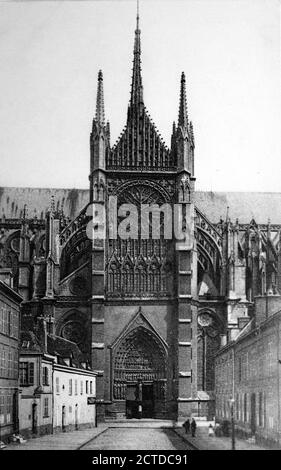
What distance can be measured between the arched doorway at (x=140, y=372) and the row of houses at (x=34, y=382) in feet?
20.8

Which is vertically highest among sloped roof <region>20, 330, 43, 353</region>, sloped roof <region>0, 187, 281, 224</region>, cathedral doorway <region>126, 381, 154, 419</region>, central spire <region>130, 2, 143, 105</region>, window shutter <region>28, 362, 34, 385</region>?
central spire <region>130, 2, 143, 105</region>

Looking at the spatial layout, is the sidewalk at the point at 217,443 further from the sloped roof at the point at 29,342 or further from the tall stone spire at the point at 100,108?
the tall stone spire at the point at 100,108

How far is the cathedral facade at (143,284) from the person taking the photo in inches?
2494

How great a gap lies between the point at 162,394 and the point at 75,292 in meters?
10.6

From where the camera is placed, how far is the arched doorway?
209 feet

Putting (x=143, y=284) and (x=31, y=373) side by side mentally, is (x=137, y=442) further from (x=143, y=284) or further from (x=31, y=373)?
(x=143, y=284)

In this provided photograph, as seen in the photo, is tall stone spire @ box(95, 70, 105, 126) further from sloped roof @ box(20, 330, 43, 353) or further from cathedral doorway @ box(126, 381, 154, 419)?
sloped roof @ box(20, 330, 43, 353)

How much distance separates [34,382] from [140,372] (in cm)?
2157

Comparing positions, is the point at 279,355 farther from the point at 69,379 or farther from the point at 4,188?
the point at 4,188

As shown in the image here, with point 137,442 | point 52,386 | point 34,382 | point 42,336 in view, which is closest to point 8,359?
point 34,382

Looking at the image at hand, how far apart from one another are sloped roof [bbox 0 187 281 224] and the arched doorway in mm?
20494

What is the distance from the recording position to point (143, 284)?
64.9 m

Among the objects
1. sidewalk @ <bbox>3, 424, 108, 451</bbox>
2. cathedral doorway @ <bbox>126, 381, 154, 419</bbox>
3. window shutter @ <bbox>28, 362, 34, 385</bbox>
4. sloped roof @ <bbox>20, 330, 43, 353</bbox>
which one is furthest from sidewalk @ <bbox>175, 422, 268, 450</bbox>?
cathedral doorway @ <bbox>126, 381, 154, 419</bbox>

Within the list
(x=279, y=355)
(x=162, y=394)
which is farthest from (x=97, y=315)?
(x=279, y=355)
